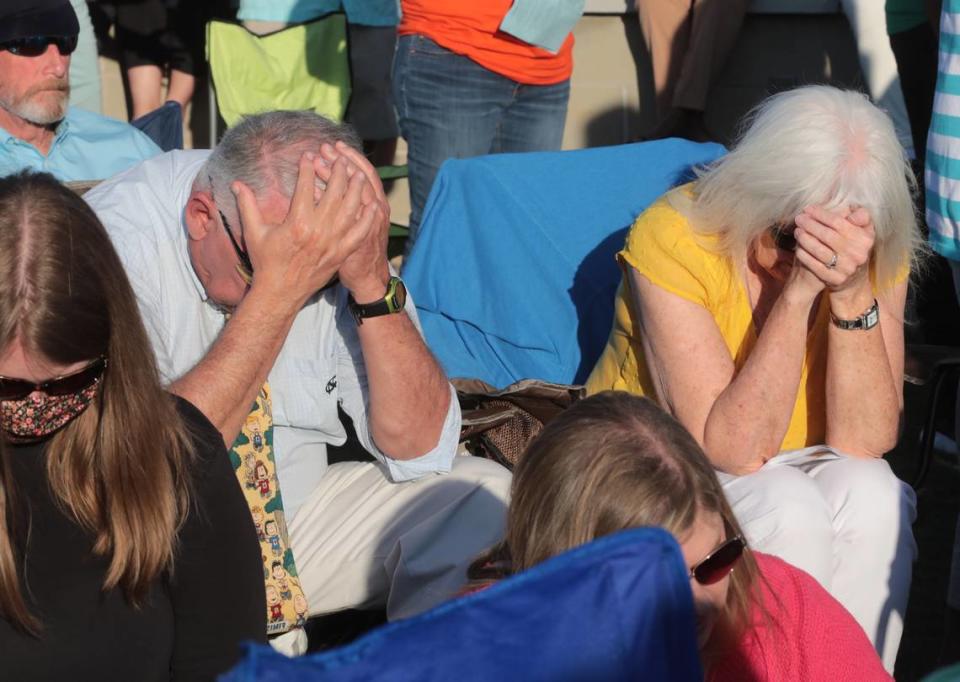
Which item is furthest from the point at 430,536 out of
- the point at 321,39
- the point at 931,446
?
the point at 321,39

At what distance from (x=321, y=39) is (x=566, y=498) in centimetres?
425

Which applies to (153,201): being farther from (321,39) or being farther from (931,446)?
(321,39)

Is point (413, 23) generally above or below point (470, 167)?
above

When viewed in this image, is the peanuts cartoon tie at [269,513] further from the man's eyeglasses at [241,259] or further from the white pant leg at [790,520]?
the white pant leg at [790,520]

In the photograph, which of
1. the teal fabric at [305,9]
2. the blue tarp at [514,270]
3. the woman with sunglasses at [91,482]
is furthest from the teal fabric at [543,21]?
the woman with sunglasses at [91,482]

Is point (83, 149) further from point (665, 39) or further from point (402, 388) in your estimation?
point (665, 39)

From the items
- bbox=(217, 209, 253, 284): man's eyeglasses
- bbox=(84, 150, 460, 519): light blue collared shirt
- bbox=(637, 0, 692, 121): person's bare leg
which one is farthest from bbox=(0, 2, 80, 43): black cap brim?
bbox=(637, 0, 692, 121): person's bare leg

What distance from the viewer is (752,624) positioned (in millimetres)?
2254

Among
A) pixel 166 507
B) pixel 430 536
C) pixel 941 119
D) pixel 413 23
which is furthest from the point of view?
pixel 413 23

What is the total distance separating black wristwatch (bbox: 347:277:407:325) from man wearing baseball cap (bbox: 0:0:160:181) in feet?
4.59

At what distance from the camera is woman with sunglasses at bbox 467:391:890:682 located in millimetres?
2059

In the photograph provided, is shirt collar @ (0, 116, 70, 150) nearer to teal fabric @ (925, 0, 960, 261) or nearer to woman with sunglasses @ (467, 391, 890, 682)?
woman with sunglasses @ (467, 391, 890, 682)

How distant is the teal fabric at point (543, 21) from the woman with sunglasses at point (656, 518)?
7.87 feet

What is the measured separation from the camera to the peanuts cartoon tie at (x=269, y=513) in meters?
2.78
